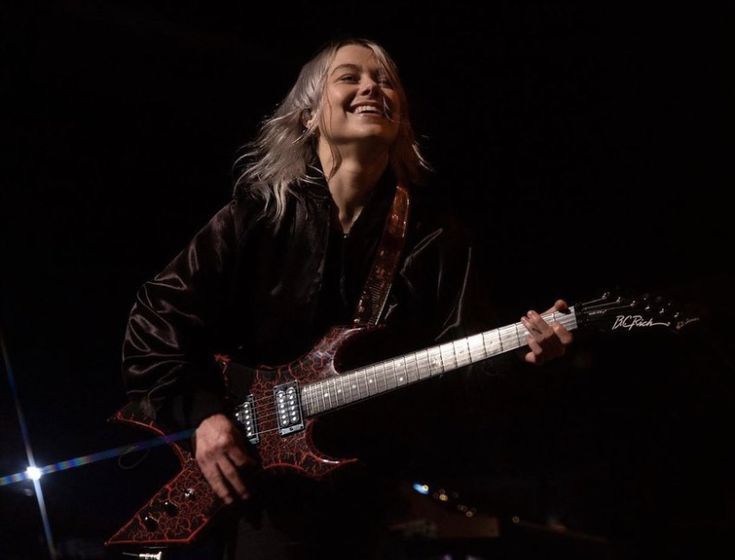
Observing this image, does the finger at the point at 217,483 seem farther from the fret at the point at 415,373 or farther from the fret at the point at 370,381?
the fret at the point at 415,373

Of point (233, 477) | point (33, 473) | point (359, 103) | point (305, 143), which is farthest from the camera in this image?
point (33, 473)

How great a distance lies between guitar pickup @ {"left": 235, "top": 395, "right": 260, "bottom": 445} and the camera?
187 centimetres

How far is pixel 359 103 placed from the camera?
2.07 meters

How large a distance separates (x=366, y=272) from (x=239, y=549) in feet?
2.78

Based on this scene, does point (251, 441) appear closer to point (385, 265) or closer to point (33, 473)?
Result: point (385, 265)

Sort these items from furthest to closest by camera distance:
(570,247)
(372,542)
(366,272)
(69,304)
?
(69,304) < (570,247) < (366,272) < (372,542)

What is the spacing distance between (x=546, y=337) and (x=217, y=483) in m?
0.92

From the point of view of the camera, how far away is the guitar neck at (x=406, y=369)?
1763mm

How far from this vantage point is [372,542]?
5.83 ft

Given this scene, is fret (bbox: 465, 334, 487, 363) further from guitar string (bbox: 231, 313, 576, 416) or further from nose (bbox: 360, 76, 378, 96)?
nose (bbox: 360, 76, 378, 96)

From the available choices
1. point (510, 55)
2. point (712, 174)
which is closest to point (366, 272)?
point (510, 55)

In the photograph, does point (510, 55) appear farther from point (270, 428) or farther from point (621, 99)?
point (270, 428)

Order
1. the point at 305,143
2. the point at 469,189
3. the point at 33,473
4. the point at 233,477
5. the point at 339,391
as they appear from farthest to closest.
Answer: the point at 469,189 → the point at 33,473 → the point at 305,143 → the point at 339,391 → the point at 233,477

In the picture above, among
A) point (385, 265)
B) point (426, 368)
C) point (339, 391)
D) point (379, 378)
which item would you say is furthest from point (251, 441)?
point (385, 265)
